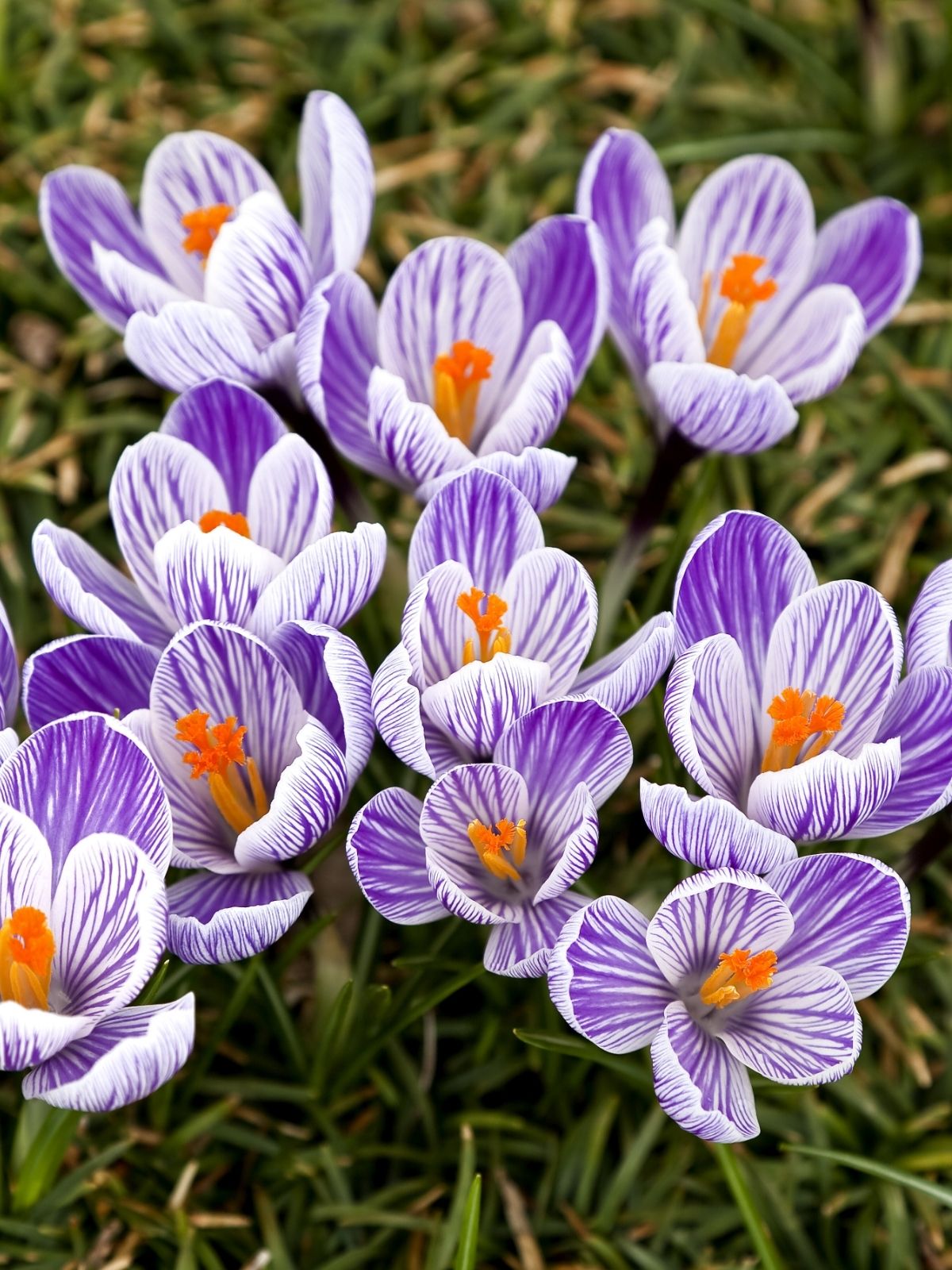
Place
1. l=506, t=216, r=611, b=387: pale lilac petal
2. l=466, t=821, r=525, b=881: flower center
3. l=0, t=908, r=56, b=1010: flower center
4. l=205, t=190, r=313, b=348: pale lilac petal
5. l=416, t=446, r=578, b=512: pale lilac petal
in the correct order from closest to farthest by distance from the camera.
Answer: l=0, t=908, r=56, b=1010: flower center, l=466, t=821, r=525, b=881: flower center, l=416, t=446, r=578, b=512: pale lilac petal, l=205, t=190, r=313, b=348: pale lilac petal, l=506, t=216, r=611, b=387: pale lilac petal

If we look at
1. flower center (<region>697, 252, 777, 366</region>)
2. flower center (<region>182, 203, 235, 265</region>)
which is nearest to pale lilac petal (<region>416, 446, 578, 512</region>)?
flower center (<region>697, 252, 777, 366</region>)

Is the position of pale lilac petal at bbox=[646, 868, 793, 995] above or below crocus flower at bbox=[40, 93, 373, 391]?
below

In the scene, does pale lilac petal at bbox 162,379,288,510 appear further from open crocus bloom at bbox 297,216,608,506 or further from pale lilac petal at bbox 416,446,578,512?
pale lilac petal at bbox 416,446,578,512

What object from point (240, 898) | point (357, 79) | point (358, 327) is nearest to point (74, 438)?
point (358, 327)

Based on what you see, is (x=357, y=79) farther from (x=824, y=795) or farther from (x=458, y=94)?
(x=824, y=795)

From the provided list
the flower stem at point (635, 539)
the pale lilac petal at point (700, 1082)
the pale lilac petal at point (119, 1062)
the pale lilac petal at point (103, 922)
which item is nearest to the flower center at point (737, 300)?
the flower stem at point (635, 539)
